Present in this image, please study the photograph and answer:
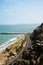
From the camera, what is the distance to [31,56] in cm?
4603

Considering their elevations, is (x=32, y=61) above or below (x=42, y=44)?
below

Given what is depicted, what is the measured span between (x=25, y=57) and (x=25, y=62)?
375 centimetres

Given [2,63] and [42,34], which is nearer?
[42,34]

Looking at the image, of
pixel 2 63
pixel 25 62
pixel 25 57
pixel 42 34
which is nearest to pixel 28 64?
pixel 25 62

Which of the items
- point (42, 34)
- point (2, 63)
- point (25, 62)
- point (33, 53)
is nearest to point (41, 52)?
point (33, 53)

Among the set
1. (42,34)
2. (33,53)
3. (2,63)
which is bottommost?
(2,63)

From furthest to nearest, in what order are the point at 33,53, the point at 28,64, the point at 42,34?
the point at 42,34
the point at 33,53
the point at 28,64

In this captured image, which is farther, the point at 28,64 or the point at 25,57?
the point at 25,57

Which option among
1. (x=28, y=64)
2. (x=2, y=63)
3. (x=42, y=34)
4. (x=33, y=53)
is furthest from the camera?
(x=2, y=63)

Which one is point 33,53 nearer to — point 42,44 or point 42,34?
point 42,44

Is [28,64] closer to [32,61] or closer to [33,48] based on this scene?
[32,61]

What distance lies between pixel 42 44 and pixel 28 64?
26.6ft

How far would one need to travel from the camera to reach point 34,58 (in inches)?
1783

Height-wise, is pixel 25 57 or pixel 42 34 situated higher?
pixel 42 34
